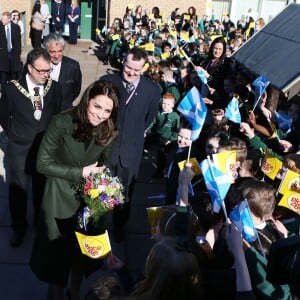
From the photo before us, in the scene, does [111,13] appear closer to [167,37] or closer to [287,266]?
[167,37]

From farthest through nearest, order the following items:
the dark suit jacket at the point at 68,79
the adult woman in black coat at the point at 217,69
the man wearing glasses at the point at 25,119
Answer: the adult woman in black coat at the point at 217,69, the dark suit jacket at the point at 68,79, the man wearing glasses at the point at 25,119

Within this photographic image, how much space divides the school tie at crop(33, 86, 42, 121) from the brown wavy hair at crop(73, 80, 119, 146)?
1.11 metres

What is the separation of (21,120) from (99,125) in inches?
49.2

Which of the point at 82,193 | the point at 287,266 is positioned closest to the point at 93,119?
the point at 82,193

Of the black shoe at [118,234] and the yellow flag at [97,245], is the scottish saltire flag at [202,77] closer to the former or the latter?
the black shoe at [118,234]

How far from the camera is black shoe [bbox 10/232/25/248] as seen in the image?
188 inches

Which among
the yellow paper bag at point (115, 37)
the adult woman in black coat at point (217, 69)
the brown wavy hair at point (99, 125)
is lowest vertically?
the yellow paper bag at point (115, 37)

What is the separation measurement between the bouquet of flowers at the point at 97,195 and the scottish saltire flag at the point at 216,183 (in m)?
0.64

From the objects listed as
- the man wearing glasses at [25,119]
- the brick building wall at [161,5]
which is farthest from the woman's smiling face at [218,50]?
the brick building wall at [161,5]

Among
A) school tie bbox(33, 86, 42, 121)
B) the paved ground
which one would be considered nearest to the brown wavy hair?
school tie bbox(33, 86, 42, 121)

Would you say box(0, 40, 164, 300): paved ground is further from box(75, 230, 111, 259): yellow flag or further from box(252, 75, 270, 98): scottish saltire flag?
box(252, 75, 270, 98): scottish saltire flag

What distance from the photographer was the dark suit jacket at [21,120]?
14.6ft

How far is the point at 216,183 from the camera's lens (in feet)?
9.93

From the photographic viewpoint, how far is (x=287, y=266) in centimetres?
209
